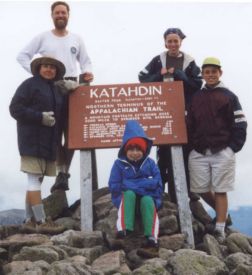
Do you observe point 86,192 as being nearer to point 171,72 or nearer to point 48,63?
point 48,63

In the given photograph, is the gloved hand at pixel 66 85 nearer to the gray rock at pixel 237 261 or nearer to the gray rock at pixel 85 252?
the gray rock at pixel 85 252

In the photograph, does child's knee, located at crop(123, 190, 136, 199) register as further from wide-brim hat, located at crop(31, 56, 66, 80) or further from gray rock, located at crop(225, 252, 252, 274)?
wide-brim hat, located at crop(31, 56, 66, 80)

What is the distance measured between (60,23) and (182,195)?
13.4 ft

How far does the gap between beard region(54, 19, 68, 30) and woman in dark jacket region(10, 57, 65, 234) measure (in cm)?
109

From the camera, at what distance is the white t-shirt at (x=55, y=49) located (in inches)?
415

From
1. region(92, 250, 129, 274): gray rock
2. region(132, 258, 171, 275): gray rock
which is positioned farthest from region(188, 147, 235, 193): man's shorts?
region(132, 258, 171, 275): gray rock

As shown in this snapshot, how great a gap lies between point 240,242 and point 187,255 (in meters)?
2.27

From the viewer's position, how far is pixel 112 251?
8.25 m

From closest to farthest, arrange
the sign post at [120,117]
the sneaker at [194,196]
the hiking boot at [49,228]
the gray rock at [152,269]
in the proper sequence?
the gray rock at [152,269] < the hiking boot at [49,228] < the sign post at [120,117] < the sneaker at [194,196]

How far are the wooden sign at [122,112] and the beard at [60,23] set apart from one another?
4.40 ft

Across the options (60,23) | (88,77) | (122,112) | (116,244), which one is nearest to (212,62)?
(122,112)

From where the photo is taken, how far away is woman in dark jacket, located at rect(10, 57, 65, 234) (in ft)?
30.5

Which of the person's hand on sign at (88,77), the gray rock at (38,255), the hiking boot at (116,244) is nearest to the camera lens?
the gray rock at (38,255)

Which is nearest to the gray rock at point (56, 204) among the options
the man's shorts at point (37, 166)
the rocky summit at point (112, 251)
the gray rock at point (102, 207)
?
the rocky summit at point (112, 251)
